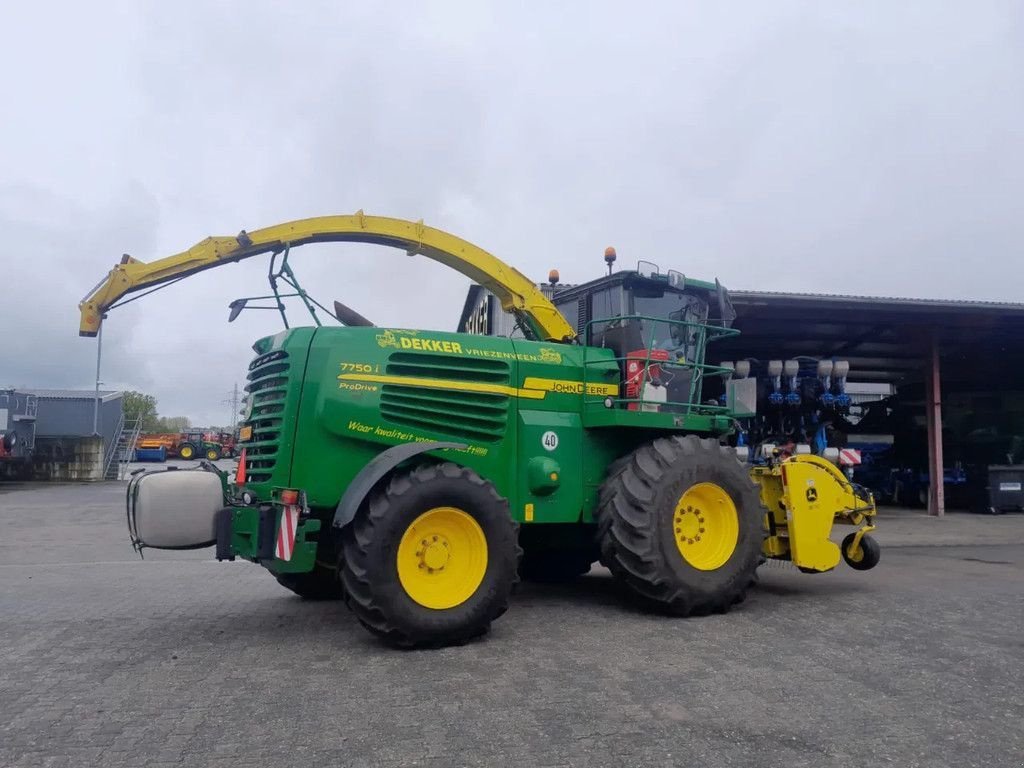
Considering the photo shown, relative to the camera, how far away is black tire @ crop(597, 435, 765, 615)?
6.33 m

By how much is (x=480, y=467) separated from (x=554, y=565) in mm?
2386

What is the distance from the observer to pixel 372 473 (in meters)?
5.43

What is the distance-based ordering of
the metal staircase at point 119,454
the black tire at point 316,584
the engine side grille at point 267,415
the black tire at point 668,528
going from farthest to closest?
the metal staircase at point 119,454
the black tire at point 316,584
the black tire at point 668,528
the engine side grille at point 267,415

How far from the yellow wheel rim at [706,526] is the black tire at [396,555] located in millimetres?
1716

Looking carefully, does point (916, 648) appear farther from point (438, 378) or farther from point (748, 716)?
point (438, 378)

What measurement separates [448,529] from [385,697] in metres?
1.44

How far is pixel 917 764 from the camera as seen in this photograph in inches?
140

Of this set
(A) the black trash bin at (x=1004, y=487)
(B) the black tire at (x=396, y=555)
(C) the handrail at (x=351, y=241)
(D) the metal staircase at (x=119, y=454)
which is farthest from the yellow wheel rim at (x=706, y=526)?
(D) the metal staircase at (x=119, y=454)

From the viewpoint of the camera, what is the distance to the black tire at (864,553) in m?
8.03

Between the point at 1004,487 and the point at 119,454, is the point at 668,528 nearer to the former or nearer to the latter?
the point at 1004,487

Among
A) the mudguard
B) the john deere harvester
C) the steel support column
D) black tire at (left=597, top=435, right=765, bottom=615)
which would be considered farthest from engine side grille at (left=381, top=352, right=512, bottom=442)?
the steel support column

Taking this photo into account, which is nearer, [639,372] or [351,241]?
[639,372]

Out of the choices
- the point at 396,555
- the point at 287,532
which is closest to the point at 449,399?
the point at 396,555

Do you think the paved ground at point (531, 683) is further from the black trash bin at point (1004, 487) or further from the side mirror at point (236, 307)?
the black trash bin at point (1004, 487)
